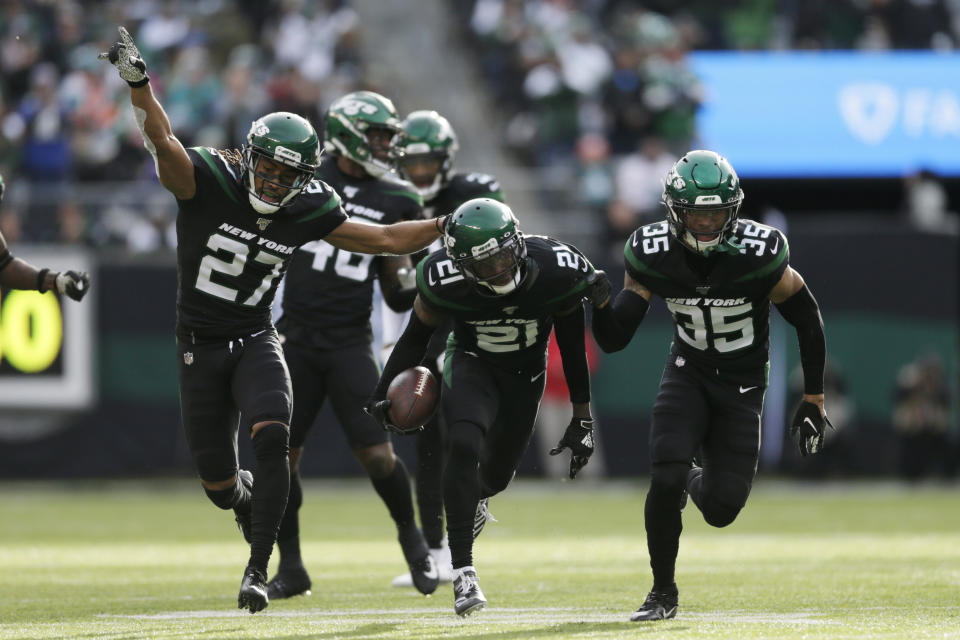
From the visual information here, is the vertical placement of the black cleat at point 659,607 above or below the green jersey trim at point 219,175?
below

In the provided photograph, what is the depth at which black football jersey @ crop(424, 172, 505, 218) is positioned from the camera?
809 centimetres

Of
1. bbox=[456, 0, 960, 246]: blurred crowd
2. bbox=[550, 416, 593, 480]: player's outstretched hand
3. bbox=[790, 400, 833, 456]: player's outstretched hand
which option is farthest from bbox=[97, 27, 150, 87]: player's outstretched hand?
bbox=[456, 0, 960, 246]: blurred crowd

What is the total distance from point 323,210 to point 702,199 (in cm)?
154

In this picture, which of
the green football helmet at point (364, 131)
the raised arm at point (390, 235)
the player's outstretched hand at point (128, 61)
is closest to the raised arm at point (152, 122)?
the player's outstretched hand at point (128, 61)

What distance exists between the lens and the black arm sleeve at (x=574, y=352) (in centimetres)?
659

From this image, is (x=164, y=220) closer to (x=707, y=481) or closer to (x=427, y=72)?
(x=427, y=72)

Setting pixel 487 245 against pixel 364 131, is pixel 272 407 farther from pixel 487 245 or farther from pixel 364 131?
pixel 364 131

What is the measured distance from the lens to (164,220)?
565 inches

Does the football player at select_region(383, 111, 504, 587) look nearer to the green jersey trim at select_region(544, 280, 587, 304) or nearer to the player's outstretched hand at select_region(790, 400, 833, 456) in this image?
the green jersey trim at select_region(544, 280, 587, 304)

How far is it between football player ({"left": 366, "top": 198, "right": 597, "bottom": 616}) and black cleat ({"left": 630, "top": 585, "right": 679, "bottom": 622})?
1.99ft

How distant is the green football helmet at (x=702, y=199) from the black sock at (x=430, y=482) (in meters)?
1.93

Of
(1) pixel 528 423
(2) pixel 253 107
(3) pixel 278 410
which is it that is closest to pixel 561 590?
(1) pixel 528 423

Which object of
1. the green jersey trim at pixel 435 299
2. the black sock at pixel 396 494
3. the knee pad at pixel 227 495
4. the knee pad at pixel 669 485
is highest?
the green jersey trim at pixel 435 299

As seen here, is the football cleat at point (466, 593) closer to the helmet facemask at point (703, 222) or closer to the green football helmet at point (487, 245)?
the green football helmet at point (487, 245)
